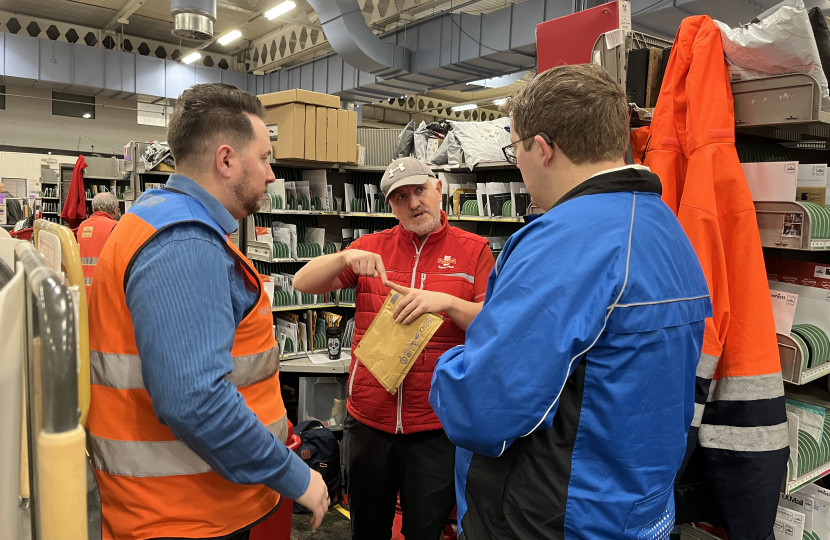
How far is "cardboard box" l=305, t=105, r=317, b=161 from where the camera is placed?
4777mm

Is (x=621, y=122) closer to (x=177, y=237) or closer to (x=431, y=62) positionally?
(x=177, y=237)

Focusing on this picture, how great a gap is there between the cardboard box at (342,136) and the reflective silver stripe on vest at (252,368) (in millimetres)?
3628

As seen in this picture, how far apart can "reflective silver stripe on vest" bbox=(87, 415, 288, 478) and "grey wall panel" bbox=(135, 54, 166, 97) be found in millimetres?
13432

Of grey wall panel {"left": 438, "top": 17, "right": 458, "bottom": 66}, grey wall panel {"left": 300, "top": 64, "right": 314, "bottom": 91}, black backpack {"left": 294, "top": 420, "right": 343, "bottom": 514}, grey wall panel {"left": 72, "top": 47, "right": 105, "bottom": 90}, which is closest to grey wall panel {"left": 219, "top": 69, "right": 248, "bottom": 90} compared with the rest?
grey wall panel {"left": 300, "top": 64, "right": 314, "bottom": 91}

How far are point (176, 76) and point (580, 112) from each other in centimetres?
1418

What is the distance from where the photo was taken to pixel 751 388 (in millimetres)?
1849

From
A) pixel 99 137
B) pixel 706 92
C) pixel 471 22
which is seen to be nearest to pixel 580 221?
pixel 706 92

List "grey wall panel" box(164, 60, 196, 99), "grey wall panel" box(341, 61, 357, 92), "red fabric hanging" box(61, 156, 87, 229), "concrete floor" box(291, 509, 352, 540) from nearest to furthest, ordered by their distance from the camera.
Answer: "concrete floor" box(291, 509, 352, 540) < "red fabric hanging" box(61, 156, 87, 229) < "grey wall panel" box(341, 61, 357, 92) < "grey wall panel" box(164, 60, 196, 99)

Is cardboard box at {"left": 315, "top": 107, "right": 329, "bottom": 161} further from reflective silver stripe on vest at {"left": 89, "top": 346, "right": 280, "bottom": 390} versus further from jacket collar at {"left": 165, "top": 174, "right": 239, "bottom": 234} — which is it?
reflective silver stripe on vest at {"left": 89, "top": 346, "right": 280, "bottom": 390}

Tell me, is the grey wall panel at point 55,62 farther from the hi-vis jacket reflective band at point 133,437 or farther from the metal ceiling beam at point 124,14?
the hi-vis jacket reflective band at point 133,437

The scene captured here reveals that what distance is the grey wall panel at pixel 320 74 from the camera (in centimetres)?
1203

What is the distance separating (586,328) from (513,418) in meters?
0.24

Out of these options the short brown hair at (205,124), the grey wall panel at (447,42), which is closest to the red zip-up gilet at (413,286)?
the short brown hair at (205,124)

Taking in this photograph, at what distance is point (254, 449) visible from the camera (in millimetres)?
1392
